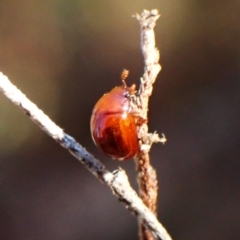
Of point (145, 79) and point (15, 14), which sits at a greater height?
point (15, 14)

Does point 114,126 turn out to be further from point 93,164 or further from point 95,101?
point 95,101

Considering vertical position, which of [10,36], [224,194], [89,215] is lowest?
[224,194]

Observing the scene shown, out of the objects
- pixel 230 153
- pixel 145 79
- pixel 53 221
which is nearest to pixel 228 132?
pixel 230 153

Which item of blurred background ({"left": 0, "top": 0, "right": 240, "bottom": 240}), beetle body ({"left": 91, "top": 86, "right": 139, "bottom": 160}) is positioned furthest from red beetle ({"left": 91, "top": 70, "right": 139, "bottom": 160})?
blurred background ({"left": 0, "top": 0, "right": 240, "bottom": 240})

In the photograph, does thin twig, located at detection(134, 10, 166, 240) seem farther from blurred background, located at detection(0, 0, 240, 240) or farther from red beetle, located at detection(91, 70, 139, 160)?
blurred background, located at detection(0, 0, 240, 240)

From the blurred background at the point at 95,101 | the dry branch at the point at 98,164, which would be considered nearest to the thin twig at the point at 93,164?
the dry branch at the point at 98,164

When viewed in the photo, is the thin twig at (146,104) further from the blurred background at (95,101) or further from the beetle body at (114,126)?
the blurred background at (95,101)

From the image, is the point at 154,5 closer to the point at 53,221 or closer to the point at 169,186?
the point at 169,186
